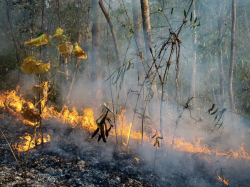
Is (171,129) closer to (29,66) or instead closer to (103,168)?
(103,168)

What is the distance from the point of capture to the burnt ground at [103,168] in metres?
2.68

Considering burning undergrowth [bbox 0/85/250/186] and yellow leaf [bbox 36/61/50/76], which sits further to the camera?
burning undergrowth [bbox 0/85/250/186]

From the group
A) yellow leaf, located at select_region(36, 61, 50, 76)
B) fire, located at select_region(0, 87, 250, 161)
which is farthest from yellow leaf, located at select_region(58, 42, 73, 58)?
fire, located at select_region(0, 87, 250, 161)

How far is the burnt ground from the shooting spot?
2.68 metres

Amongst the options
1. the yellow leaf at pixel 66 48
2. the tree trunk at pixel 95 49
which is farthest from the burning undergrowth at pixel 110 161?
the tree trunk at pixel 95 49

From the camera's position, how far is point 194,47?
31.1ft

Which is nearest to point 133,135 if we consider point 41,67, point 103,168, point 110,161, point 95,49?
point 110,161

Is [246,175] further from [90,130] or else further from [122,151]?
[90,130]

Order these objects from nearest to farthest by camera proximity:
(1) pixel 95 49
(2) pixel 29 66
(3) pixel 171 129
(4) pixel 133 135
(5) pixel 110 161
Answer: (2) pixel 29 66 < (5) pixel 110 161 < (4) pixel 133 135 < (3) pixel 171 129 < (1) pixel 95 49

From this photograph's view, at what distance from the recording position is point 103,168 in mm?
3084

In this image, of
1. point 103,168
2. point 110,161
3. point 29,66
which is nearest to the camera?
point 29,66

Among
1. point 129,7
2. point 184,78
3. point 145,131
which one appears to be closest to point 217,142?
point 145,131

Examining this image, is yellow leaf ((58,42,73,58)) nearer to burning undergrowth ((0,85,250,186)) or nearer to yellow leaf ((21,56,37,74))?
yellow leaf ((21,56,37,74))

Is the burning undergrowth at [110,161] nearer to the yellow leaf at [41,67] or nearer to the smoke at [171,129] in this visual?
the smoke at [171,129]
